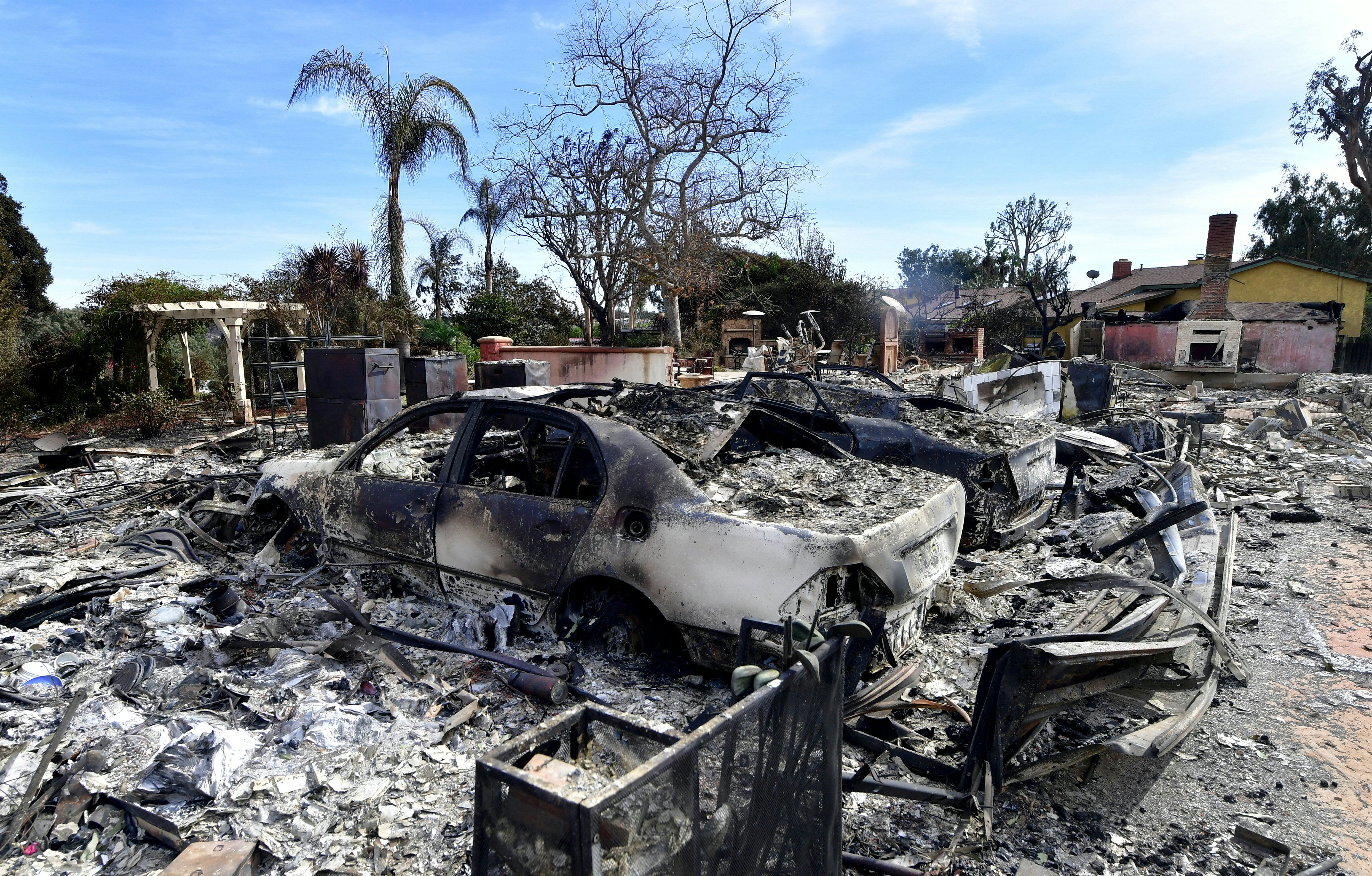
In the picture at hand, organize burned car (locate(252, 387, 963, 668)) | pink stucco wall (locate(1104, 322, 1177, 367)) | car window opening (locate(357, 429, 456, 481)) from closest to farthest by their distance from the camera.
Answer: burned car (locate(252, 387, 963, 668)) → car window opening (locate(357, 429, 456, 481)) → pink stucco wall (locate(1104, 322, 1177, 367))

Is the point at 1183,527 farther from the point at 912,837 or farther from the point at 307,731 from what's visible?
the point at 307,731

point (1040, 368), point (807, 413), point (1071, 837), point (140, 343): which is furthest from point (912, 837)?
point (140, 343)

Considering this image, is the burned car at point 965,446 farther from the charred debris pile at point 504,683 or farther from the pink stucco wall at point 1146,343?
the pink stucco wall at point 1146,343

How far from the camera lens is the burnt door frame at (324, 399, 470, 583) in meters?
4.14

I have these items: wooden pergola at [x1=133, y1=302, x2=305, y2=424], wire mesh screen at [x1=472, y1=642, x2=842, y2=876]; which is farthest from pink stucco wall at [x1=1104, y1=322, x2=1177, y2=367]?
wire mesh screen at [x1=472, y1=642, x2=842, y2=876]

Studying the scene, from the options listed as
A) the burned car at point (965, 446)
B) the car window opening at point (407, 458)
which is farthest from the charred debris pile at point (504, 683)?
the burned car at point (965, 446)

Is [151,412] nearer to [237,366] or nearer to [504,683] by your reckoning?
[237,366]

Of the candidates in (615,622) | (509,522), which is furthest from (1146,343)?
(509,522)

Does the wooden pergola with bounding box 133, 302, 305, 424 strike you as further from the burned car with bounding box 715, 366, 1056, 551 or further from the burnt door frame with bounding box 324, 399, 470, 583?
the burned car with bounding box 715, 366, 1056, 551

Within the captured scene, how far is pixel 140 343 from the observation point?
15.2 metres

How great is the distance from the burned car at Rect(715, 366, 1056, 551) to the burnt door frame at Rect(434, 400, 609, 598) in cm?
165

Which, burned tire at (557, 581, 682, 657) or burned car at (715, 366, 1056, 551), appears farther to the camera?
burned car at (715, 366, 1056, 551)

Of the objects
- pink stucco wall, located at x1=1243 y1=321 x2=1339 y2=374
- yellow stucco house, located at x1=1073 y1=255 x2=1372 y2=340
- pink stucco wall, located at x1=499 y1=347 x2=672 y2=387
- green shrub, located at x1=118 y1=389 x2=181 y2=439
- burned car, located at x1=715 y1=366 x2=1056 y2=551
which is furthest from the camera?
yellow stucco house, located at x1=1073 y1=255 x2=1372 y2=340

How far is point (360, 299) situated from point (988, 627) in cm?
1923
